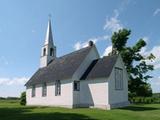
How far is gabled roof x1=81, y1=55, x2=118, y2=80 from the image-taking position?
2737cm

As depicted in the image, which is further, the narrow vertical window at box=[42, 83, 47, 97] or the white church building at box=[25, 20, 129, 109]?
the narrow vertical window at box=[42, 83, 47, 97]

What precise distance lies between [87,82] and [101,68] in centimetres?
229

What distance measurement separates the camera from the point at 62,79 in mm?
30875

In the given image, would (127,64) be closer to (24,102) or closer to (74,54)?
(74,54)

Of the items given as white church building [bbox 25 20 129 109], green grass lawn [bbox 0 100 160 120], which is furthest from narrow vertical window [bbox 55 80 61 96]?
green grass lawn [bbox 0 100 160 120]

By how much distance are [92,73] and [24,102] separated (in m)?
20.0

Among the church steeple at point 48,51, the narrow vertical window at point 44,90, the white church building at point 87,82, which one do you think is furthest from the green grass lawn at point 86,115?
the church steeple at point 48,51

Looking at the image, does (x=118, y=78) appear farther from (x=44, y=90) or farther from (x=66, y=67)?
(x=44, y=90)

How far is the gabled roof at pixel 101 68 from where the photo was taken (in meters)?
27.4

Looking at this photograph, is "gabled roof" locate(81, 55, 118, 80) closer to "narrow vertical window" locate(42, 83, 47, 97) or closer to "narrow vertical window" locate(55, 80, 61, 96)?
"narrow vertical window" locate(55, 80, 61, 96)

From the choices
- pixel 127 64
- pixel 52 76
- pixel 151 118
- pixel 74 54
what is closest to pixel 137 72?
pixel 127 64

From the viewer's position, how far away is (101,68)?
2853 cm

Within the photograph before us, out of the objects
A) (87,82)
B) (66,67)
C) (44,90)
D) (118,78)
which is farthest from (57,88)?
(118,78)

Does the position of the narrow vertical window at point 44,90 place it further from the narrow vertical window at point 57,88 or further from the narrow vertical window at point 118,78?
the narrow vertical window at point 118,78
